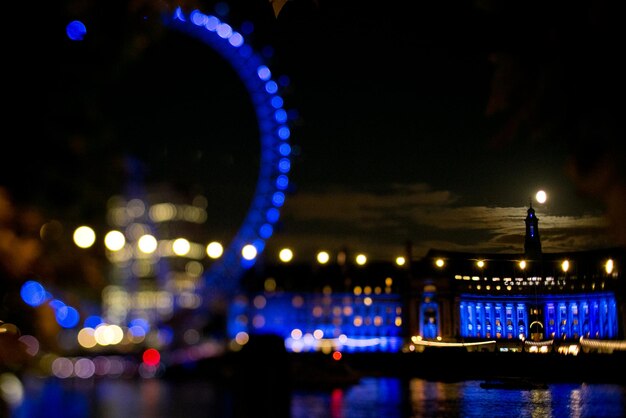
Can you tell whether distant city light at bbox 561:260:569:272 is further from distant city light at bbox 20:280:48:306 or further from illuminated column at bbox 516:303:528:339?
distant city light at bbox 20:280:48:306

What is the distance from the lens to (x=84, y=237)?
447 centimetres

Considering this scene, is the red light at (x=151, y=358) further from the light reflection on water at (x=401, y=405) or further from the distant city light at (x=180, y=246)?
the distant city light at (x=180, y=246)

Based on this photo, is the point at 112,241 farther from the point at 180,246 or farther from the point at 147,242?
the point at 180,246

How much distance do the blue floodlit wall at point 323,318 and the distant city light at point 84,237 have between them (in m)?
51.1

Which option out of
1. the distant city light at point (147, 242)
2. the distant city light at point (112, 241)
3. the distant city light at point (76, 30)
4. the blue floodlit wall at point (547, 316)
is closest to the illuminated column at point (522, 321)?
the blue floodlit wall at point (547, 316)

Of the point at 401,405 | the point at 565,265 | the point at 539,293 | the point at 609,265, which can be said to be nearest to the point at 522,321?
the point at 539,293

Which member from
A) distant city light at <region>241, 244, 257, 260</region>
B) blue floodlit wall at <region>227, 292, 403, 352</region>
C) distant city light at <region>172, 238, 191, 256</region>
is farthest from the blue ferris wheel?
distant city light at <region>172, 238, 191, 256</region>

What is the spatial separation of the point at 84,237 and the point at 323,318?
214 ft

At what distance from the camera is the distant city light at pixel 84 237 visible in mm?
4251

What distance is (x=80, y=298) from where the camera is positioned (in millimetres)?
4047

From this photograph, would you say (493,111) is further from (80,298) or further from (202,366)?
(202,366)

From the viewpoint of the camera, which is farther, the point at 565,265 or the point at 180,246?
the point at 180,246

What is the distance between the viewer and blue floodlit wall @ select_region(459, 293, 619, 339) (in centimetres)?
909

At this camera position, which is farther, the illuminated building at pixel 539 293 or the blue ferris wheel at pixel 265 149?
the blue ferris wheel at pixel 265 149
